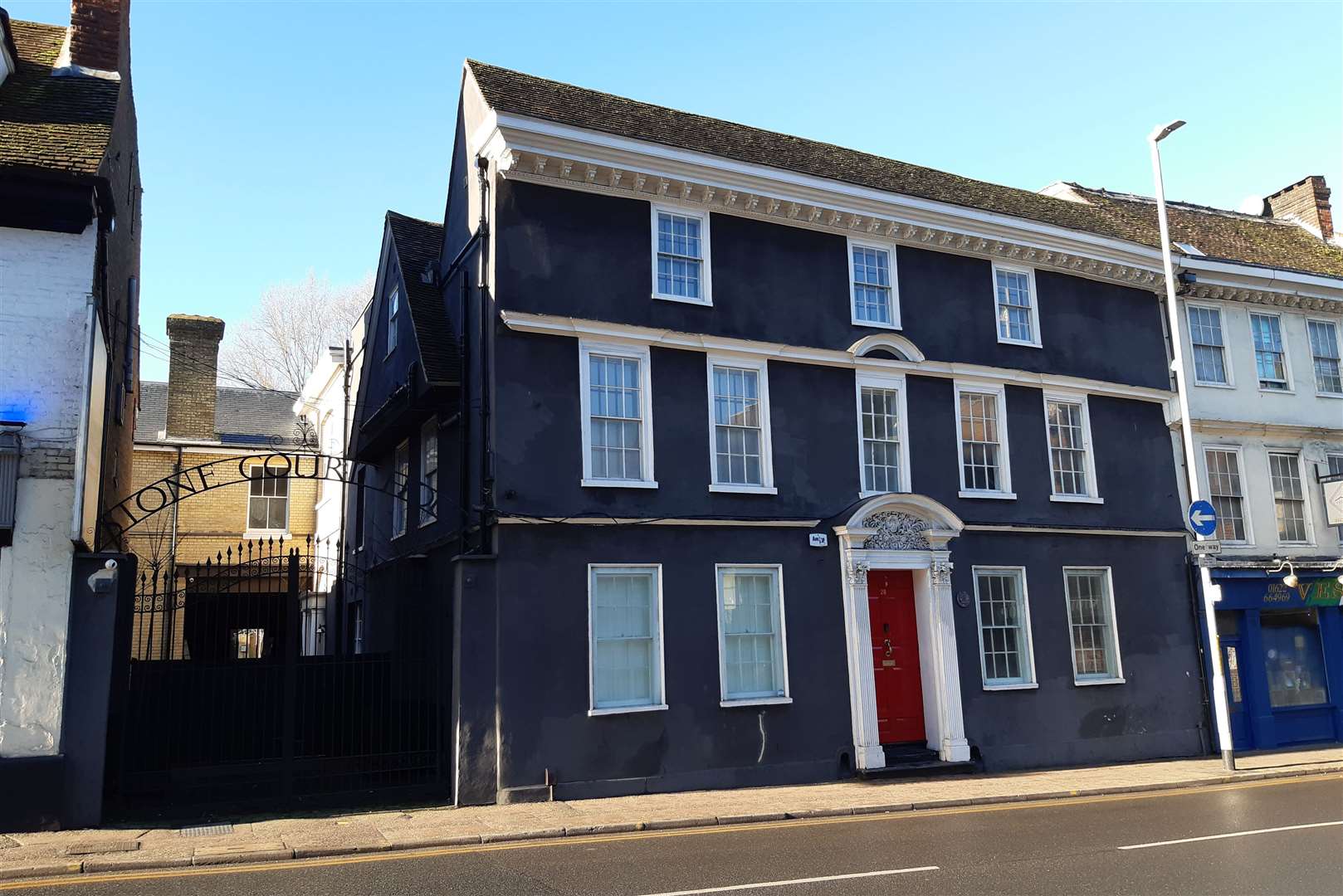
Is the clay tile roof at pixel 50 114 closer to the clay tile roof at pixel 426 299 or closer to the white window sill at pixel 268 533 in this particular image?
the clay tile roof at pixel 426 299

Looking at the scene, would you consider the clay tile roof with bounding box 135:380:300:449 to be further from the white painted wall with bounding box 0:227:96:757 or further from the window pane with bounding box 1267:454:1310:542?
the window pane with bounding box 1267:454:1310:542

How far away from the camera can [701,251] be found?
53.9 ft

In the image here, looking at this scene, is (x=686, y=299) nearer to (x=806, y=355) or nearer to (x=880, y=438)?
(x=806, y=355)

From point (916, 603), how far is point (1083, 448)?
510 cm

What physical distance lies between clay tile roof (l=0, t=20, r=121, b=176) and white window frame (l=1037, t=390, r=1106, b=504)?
52.3 ft

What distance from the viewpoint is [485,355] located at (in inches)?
580

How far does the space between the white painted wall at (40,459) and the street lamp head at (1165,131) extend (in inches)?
651

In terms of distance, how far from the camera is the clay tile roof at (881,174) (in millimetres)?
16172

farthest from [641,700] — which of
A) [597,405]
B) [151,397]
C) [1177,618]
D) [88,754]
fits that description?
[151,397]

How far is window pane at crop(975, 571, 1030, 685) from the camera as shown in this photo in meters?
17.6

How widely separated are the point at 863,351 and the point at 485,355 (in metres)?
6.57

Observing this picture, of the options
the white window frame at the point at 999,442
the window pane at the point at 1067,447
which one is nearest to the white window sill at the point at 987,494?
the white window frame at the point at 999,442

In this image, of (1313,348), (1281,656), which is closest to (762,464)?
(1281,656)

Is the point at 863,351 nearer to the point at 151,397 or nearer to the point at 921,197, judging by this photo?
the point at 921,197
